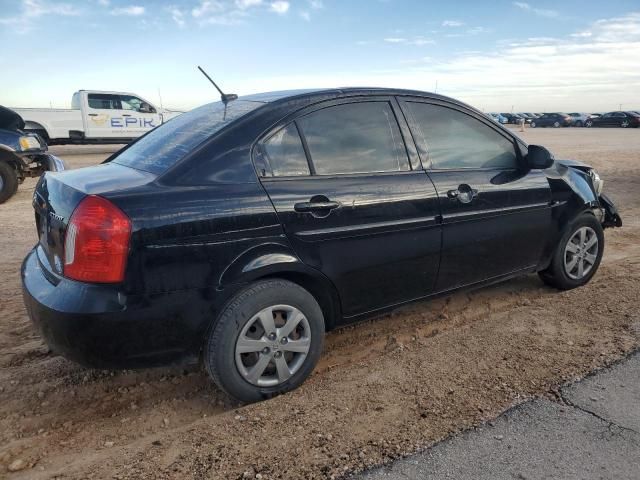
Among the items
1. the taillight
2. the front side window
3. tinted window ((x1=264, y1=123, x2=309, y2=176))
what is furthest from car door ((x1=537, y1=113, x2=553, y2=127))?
the taillight

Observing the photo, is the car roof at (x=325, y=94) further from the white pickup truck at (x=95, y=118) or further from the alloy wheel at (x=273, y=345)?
the white pickup truck at (x=95, y=118)

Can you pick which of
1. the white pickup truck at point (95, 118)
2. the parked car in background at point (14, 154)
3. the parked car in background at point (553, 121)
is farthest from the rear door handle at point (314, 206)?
the parked car in background at point (553, 121)

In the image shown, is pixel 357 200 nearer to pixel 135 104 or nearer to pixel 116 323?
pixel 116 323

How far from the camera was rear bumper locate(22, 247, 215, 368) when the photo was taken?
250cm

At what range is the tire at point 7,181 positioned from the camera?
9.34 meters

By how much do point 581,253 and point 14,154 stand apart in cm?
933

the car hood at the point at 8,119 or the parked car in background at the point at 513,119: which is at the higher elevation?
the parked car in background at the point at 513,119

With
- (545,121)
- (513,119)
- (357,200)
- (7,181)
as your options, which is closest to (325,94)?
(357,200)

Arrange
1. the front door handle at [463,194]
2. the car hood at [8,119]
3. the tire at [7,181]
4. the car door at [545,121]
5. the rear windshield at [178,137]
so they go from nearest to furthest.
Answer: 1. the rear windshield at [178,137]
2. the front door handle at [463,194]
3. the tire at [7,181]
4. the car hood at [8,119]
5. the car door at [545,121]

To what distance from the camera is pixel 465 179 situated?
368 cm

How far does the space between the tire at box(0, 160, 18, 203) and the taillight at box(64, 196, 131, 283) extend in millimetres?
8148

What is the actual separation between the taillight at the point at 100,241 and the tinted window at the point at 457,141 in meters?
2.00

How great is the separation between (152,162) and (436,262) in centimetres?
190

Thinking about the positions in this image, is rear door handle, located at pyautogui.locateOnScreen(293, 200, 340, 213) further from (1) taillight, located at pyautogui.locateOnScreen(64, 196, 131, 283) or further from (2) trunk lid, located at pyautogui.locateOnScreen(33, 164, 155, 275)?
(1) taillight, located at pyautogui.locateOnScreen(64, 196, 131, 283)
